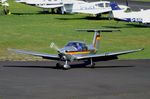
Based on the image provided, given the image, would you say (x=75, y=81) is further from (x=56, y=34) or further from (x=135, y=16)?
(x=135, y=16)

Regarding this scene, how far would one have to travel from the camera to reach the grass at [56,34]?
4222 centimetres

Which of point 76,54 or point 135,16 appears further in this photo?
point 135,16

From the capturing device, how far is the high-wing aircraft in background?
68750 mm

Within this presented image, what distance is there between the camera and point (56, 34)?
4956cm

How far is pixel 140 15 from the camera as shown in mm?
58406

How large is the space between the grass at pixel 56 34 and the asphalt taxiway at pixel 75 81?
Result: 4304mm

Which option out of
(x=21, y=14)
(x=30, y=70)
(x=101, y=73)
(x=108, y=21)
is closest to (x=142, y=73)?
(x=101, y=73)

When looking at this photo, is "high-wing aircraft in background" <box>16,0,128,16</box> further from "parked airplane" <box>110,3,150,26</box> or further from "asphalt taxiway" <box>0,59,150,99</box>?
"asphalt taxiway" <box>0,59,150,99</box>

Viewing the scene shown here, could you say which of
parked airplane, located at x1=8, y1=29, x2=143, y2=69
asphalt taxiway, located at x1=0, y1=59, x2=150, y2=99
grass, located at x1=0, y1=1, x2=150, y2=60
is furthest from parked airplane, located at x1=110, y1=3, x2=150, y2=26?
parked airplane, located at x1=8, y1=29, x2=143, y2=69

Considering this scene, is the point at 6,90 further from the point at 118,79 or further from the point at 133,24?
the point at 133,24

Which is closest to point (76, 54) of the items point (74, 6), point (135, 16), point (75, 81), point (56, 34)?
point (75, 81)

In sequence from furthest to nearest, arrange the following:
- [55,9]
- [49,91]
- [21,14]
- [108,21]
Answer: [55,9]
[21,14]
[108,21]
[49,91]

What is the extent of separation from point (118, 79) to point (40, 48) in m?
14.1

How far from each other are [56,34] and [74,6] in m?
21.9
